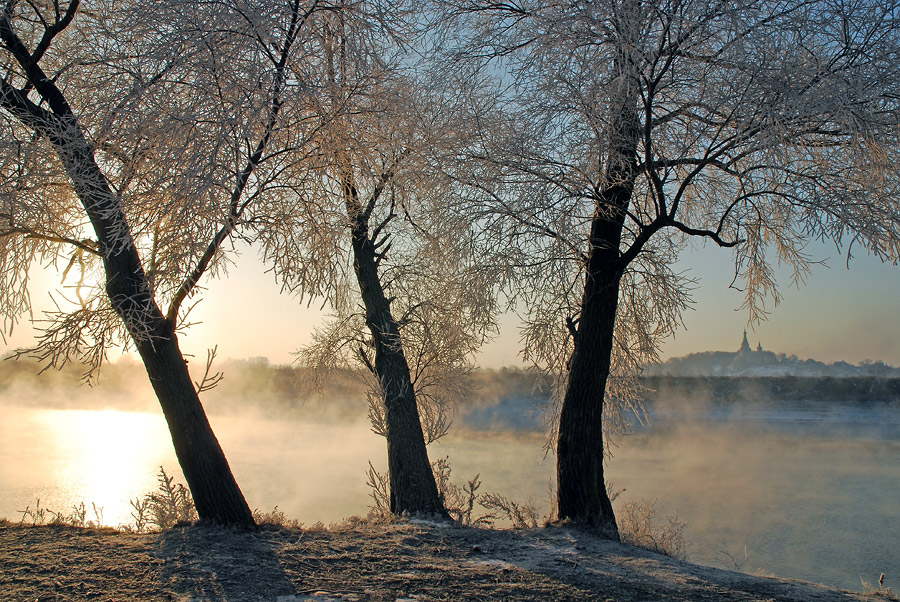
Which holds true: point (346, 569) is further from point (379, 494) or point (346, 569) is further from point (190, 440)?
point (379, 494)

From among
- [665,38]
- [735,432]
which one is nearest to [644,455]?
[735,432]

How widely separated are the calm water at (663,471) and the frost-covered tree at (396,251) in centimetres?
232

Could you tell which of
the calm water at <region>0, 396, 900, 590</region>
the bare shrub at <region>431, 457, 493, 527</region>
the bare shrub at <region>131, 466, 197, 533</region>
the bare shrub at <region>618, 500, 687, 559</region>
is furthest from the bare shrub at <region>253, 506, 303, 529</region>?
the bare shrub at <region>618, 500, 687, 559</region>

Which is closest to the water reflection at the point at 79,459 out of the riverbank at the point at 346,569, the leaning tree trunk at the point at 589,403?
the riverbank at the point at 346,569

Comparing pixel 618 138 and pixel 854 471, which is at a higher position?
pixel 618 138

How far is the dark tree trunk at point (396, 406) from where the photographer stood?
8008 millimetres

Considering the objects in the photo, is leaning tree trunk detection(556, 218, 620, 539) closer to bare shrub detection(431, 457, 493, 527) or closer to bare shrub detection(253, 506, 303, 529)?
bare shrub detection(431, 457, 493, 527)

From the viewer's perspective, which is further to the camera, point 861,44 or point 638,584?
point 861,44

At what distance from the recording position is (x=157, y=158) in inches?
212

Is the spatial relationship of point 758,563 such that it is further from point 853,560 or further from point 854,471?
point 854,471

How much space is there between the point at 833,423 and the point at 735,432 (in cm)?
375

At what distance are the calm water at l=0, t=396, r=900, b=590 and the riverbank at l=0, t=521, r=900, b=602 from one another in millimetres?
1751

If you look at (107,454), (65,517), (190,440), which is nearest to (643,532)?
(190,440)

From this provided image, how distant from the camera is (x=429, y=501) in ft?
26.2
